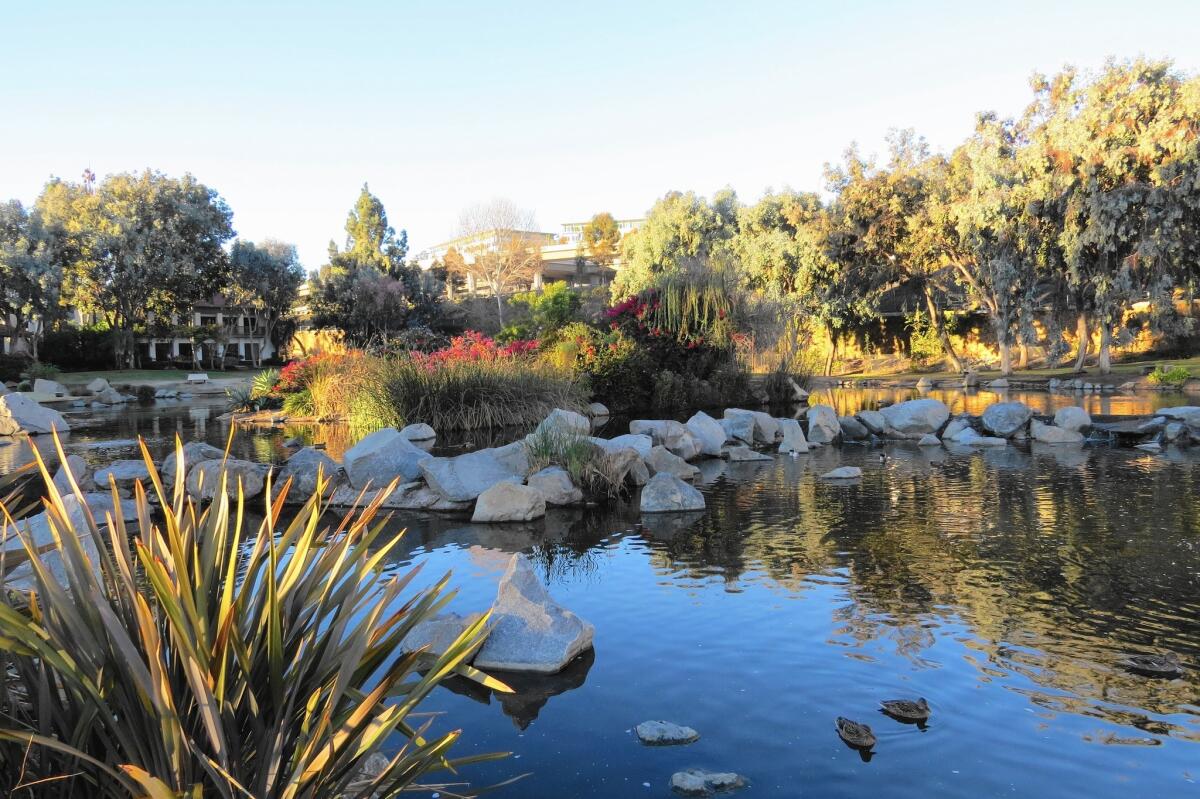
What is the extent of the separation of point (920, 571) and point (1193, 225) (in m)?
25.2

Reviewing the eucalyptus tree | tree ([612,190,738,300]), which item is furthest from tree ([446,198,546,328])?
the eucalyptus tree

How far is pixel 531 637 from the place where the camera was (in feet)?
15.1

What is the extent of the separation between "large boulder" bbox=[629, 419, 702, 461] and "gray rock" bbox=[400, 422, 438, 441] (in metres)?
3.68

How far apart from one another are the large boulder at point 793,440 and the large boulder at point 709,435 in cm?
104

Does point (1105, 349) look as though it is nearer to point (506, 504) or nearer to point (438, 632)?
point (506, 504)

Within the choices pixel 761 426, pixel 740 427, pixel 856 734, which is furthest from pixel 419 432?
pixel 856 734

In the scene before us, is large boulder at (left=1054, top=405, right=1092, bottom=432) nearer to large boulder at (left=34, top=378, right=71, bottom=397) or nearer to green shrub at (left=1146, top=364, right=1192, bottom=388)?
green shrub at (left=1146, top=364, right=1192, bottom=388)

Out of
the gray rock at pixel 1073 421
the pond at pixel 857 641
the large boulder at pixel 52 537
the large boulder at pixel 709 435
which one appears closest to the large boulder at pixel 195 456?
the large boulder at pixel 52 537

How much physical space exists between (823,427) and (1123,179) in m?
17.8

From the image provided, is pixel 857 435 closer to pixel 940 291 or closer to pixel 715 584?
pixel 715 584

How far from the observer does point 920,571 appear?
6.10m

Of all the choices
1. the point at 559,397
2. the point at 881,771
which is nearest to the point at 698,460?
the point at 559,397

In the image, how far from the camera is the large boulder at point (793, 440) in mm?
13180

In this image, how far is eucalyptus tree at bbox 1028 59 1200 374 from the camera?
2412 cm
